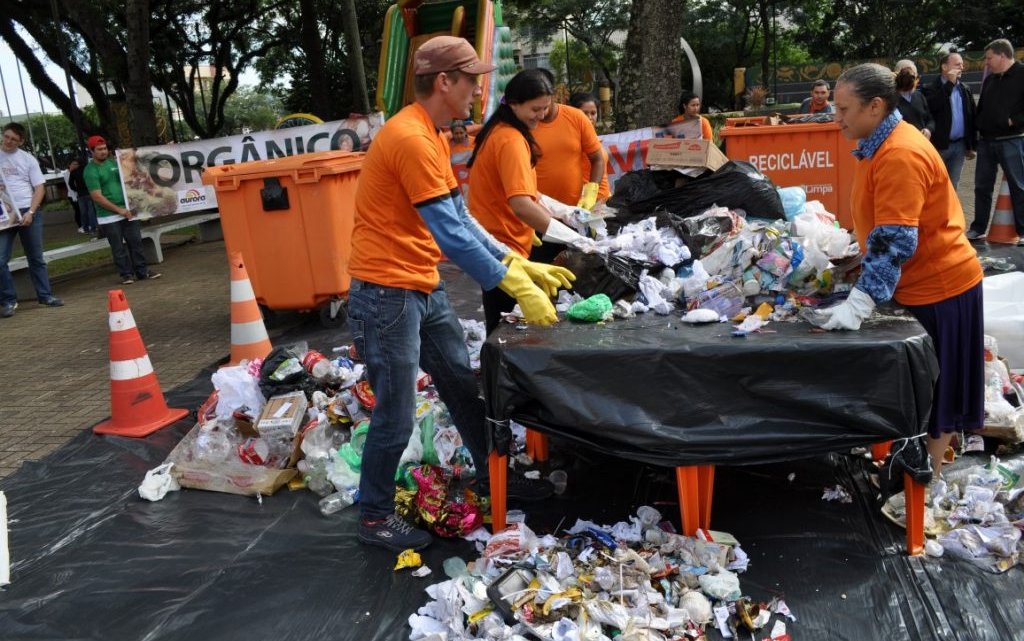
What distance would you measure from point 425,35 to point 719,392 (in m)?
10.1

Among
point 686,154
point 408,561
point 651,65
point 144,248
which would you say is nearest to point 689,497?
point 408,561

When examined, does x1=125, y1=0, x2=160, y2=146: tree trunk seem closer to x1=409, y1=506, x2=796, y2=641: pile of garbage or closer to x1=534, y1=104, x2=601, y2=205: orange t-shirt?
x1=534, y1=104, x2=601, y2=205: orange t-shirt

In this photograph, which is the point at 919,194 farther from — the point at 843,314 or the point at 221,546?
the point at 221,546

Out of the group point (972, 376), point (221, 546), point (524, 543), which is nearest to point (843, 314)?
point (972, 376)

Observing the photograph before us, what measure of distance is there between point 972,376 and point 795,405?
81 centimetres

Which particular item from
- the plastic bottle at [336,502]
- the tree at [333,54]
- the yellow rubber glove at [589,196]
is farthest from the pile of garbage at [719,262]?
the tree at [333,54]

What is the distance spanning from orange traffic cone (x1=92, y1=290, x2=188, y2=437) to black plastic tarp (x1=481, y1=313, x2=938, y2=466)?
2691 mm

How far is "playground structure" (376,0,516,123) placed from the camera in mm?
10945

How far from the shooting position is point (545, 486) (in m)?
3.47

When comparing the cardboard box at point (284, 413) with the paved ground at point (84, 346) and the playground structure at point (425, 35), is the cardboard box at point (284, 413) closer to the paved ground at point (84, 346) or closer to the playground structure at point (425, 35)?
the paved ground at point (84, 346)

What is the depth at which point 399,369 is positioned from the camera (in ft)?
9.80

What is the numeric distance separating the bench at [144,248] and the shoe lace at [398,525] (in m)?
7.30

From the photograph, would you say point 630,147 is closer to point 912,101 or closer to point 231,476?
point 912,101

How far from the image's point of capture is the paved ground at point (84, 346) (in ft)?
16.5
